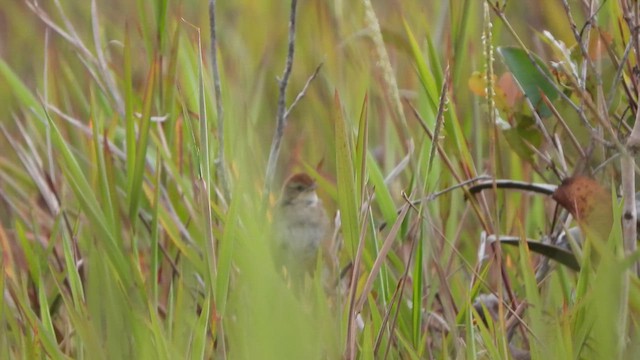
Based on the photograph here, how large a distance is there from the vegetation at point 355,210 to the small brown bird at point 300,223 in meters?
0.06

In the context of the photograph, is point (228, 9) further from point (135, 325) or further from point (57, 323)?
point (135, 325)

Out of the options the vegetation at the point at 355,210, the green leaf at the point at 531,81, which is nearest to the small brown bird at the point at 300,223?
the vegetation at the point at 355,210

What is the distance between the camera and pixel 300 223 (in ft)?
7.08

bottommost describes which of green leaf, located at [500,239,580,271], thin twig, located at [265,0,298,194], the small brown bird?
the small brown bird

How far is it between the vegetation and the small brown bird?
0.06 metres

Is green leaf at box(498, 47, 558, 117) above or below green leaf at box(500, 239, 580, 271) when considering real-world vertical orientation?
above

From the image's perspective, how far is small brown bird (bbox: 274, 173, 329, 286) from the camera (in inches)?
79.4

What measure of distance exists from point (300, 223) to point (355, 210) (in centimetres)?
83

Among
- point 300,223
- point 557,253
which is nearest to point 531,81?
point 557,253

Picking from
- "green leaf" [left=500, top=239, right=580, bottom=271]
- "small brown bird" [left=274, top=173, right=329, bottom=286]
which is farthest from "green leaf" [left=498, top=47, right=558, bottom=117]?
"small brown bird" [left=274, top=173, right=329, bottom=286]

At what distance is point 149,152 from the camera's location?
211cm

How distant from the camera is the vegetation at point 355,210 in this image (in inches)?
48.7

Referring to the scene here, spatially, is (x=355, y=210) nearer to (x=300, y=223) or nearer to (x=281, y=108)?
(x=281, y=108)

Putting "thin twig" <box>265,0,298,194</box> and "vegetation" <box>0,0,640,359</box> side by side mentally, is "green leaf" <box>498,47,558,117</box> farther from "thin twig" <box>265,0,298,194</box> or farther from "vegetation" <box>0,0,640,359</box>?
"thin twig" <box>265,0,298,194</box>
